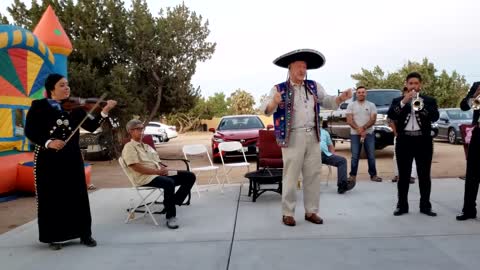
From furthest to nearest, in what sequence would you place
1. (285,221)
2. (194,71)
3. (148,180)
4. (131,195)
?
(194,71)
(131,195)
(148,180)
(285,221)

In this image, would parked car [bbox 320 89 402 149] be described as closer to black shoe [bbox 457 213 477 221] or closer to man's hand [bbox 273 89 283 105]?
black shoe [bbox 457 213 477 221]

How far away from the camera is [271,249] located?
13.5 ft

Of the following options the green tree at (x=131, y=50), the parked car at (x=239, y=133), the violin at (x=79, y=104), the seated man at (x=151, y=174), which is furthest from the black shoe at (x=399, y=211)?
the green tree at (x=131, y=50)

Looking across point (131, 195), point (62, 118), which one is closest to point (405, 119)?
point (62, 118)

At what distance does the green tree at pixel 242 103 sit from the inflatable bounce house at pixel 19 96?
42.9m

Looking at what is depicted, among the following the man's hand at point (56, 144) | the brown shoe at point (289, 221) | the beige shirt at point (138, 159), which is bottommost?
the brown shoe at point (289, 221)

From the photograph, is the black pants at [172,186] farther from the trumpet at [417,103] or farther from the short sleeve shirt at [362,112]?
the short sleeve shirt at [362,112]

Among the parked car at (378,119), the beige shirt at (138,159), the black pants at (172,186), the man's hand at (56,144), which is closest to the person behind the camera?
the man's hand at (56,144)

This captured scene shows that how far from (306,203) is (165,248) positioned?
1.80m

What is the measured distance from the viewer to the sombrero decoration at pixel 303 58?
4930mm

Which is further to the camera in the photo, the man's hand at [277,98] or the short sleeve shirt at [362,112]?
the short sleeve shirt at [362,112]

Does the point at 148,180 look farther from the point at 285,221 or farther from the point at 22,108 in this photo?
the point at 22,108

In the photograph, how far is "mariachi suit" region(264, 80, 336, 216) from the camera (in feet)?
16.5

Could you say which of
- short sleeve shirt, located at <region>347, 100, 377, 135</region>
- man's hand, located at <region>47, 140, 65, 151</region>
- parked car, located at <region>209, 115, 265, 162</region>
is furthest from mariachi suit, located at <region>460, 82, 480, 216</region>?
parked car, located at <region>209, 115, 265, 162</region>
